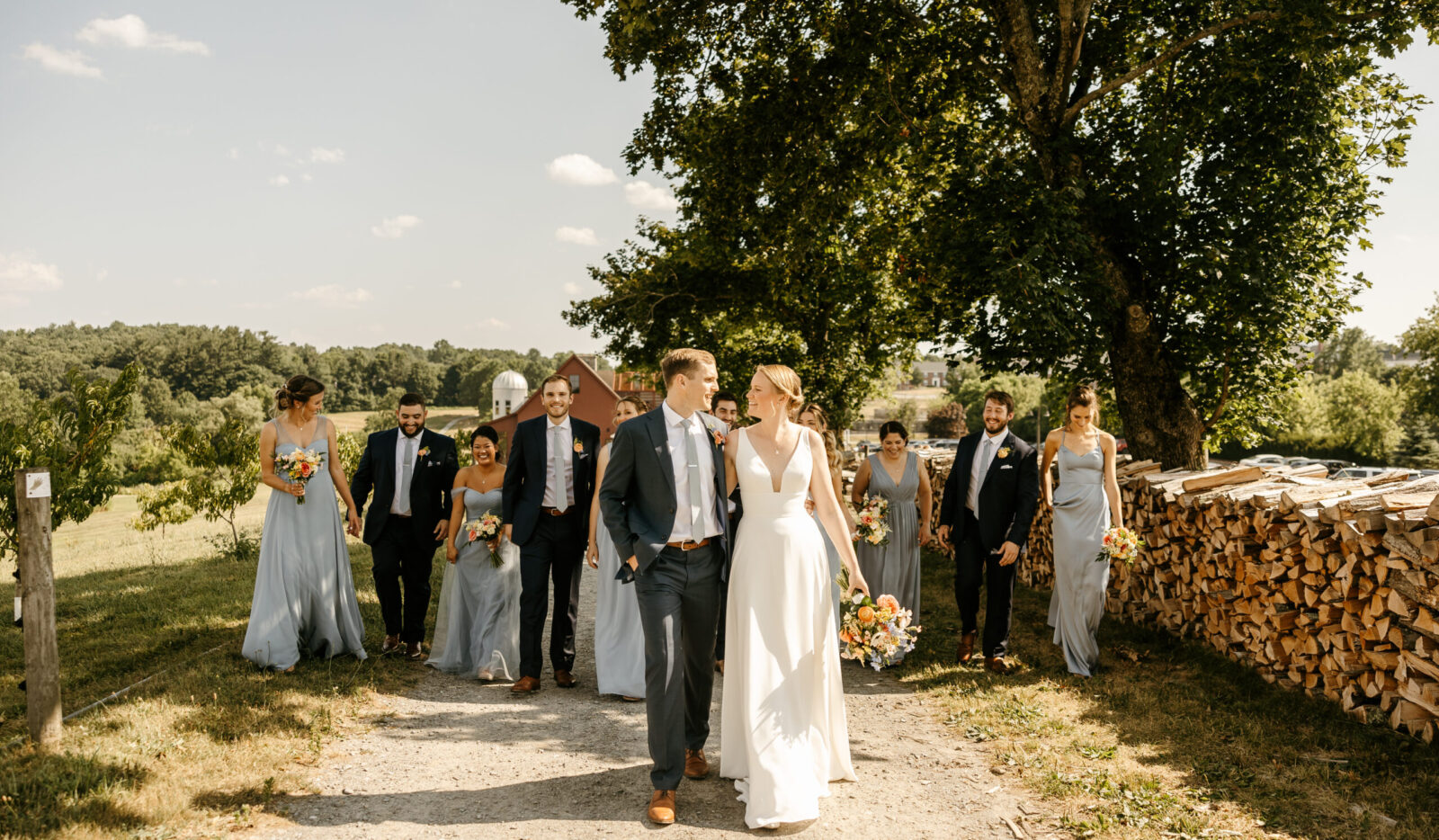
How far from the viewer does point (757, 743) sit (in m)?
4.22

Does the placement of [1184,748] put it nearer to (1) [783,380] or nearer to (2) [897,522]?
(2) [897,522]

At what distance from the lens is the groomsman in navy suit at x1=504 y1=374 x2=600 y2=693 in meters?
6.51

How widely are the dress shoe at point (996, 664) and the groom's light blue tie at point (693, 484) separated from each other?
3.60m

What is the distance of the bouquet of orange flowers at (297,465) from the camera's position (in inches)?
264

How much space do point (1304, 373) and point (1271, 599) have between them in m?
6.62

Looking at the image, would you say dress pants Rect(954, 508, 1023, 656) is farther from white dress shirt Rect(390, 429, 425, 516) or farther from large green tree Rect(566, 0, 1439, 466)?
white dress shirt Rect(390, 429, 425, 516)

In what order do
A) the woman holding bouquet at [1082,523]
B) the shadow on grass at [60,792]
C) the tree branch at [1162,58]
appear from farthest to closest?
the tree branch at [1162,58], the woman holding bouquet at [1082,523], the shadow on grass at [60,792]

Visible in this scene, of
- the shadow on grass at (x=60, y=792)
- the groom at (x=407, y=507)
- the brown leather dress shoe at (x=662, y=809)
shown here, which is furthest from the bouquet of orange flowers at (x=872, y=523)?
the shadow on grass at (x=60, y=792)

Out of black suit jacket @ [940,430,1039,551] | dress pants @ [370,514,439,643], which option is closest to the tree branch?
black suit jacket @ [940,430,1039,551]

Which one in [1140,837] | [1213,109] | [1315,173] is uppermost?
[1213,109]

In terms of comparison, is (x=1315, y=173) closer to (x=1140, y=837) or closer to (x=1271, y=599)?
(x=1271, y=599)

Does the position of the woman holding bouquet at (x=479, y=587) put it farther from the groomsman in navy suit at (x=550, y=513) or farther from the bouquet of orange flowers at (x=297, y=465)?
the bouquet of orange flowers at (x=297, y=465)

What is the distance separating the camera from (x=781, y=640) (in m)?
4.43

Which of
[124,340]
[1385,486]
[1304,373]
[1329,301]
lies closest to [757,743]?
[1385,486]
